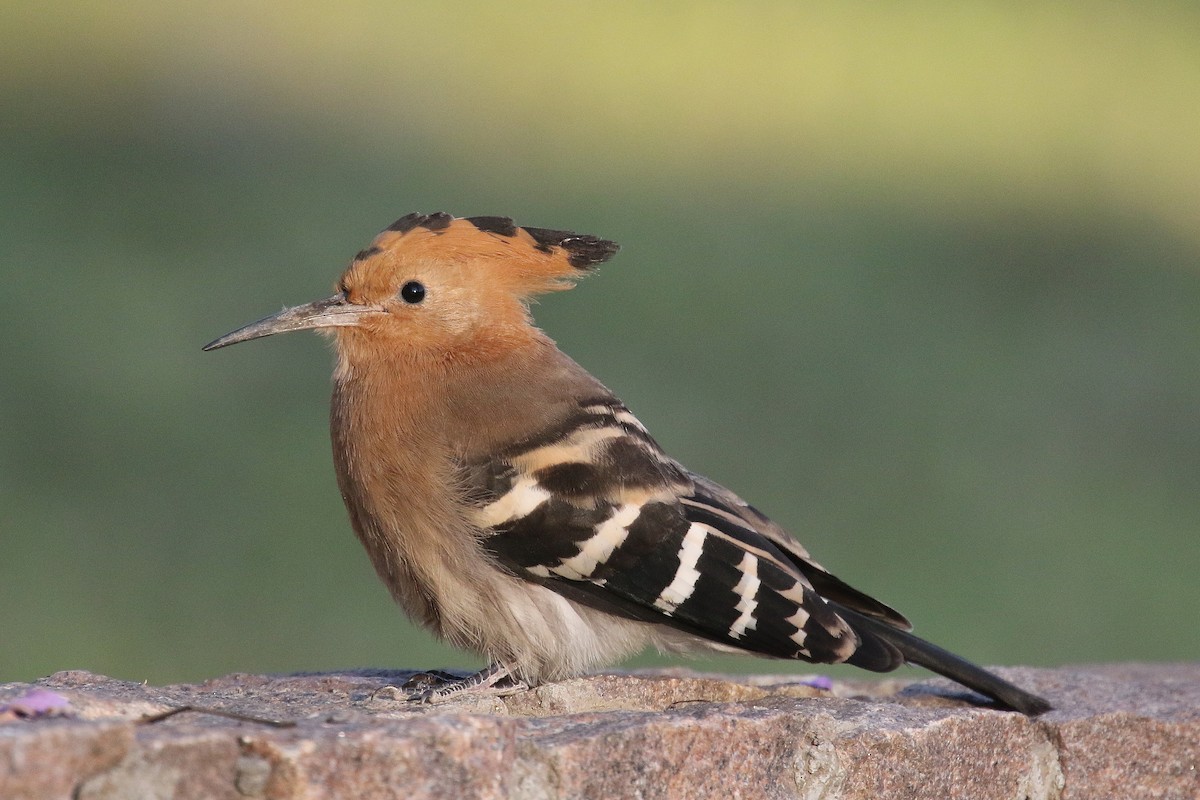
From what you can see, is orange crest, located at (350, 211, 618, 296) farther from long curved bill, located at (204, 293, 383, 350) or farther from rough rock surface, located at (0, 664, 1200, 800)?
rough rock surface, located at (0, 664, 1200, 800)

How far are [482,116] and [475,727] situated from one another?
7.54 metres

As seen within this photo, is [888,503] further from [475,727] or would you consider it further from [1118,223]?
[475,727]

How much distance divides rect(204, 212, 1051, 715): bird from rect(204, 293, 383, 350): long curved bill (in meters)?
0.02

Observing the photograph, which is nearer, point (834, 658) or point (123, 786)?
point (123, 786)

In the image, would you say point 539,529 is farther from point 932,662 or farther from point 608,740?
point 932,662

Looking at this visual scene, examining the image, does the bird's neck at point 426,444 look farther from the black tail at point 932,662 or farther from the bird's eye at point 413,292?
the black tail at point 932,662

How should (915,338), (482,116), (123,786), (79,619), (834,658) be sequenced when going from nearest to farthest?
(123,786) < (834,658) < (79,619) < (915,338) < (482,116)

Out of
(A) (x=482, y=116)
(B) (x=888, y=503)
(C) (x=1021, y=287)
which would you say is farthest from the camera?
(A) (x=482, y=116)

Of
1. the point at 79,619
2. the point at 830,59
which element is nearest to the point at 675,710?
the point at 79,619

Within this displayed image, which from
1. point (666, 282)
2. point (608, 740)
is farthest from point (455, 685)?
point (666, 282)

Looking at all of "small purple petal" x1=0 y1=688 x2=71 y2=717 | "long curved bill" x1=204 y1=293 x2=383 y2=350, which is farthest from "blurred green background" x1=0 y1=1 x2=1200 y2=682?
"small purple petal" x1=0 y1=688 x2=71 y2=717

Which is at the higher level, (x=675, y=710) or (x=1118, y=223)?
(x=1118, y=223)

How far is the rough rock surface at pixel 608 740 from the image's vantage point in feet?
6.25

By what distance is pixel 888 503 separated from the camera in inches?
272
